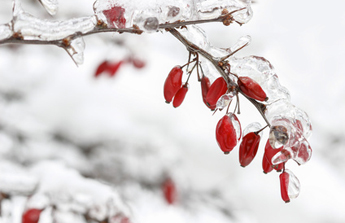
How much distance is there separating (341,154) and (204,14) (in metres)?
3.23

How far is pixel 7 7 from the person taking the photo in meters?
2.96

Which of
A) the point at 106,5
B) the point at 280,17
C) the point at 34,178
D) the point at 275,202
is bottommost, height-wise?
the point at 34,178

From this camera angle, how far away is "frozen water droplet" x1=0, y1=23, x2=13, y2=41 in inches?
28.4

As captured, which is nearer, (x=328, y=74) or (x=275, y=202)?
→ (x=275, y=202)

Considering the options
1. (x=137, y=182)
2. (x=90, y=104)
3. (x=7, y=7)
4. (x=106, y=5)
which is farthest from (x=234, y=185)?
(x=106, y=5)

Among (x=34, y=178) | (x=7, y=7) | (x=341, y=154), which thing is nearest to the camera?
(x=34, y=178)

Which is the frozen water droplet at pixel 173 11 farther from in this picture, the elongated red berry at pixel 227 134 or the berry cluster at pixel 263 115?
the elongated red berry at pixel 227 134

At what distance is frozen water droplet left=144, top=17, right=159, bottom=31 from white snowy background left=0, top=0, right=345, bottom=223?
5.14 feet

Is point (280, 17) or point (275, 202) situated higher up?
point (280, 17)

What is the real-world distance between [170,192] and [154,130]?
52cm

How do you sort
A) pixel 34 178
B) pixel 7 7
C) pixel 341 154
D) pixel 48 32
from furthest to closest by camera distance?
1. pixel 341 154
2. pixel 7 7
3. pixel 34 178
4. pixel 48 32

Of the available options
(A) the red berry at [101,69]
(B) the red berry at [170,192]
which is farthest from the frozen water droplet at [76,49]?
(B) the red berry at [170,192]

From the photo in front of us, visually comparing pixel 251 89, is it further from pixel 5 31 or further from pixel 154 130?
pixel 154 130

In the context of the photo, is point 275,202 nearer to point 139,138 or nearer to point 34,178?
point 139,138
